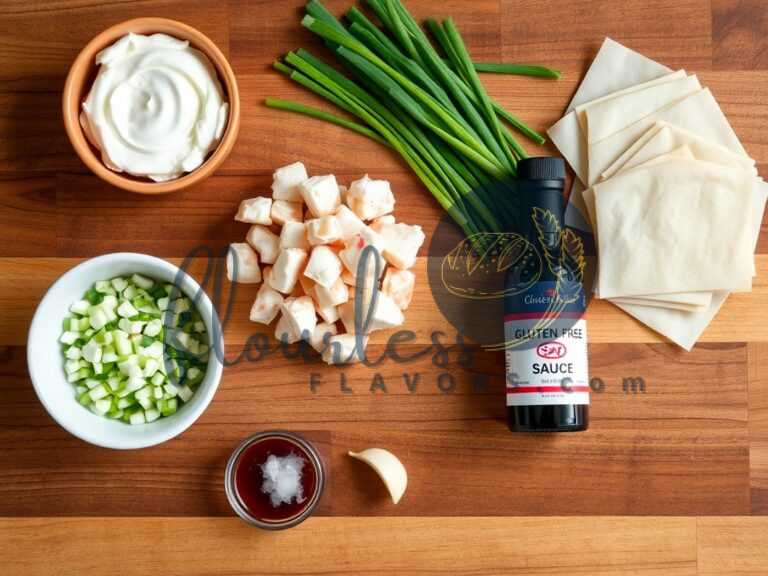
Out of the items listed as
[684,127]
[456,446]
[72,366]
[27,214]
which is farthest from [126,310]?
[684,127]

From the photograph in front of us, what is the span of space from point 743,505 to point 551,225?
74 centimetres

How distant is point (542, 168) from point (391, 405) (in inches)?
22.9

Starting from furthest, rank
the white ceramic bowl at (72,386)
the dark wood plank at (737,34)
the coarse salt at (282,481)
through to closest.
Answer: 1. the dark wood plank at (737,34)
2. the coarse salt at (282,481)
3. the white ceramic bowl at (72,386)

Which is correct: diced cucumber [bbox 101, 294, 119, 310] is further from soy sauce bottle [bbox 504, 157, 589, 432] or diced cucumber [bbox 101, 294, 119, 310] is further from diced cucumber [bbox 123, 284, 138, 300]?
soy sauce bottle [bbox 504, 157, 589, 432]

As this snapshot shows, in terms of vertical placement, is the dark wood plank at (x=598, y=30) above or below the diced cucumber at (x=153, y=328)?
above

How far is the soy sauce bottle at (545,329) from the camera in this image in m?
1.29

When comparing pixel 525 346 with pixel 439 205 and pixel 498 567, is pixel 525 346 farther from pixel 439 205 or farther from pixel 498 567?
pixel 498 567

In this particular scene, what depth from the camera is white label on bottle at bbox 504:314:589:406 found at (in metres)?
1.28

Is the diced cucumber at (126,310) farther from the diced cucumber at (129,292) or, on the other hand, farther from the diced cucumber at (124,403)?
the diced cucumber at (124,403)

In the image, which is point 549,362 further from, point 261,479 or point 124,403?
point 124,403

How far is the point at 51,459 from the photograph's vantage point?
4.77 feet

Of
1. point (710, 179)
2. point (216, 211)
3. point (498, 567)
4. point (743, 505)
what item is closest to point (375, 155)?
point (216, 211)

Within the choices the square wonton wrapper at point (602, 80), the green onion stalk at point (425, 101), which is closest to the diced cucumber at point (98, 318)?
the green onion stalk at point (425, 101)

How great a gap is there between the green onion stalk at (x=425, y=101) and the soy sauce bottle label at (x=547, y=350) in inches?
8.3
